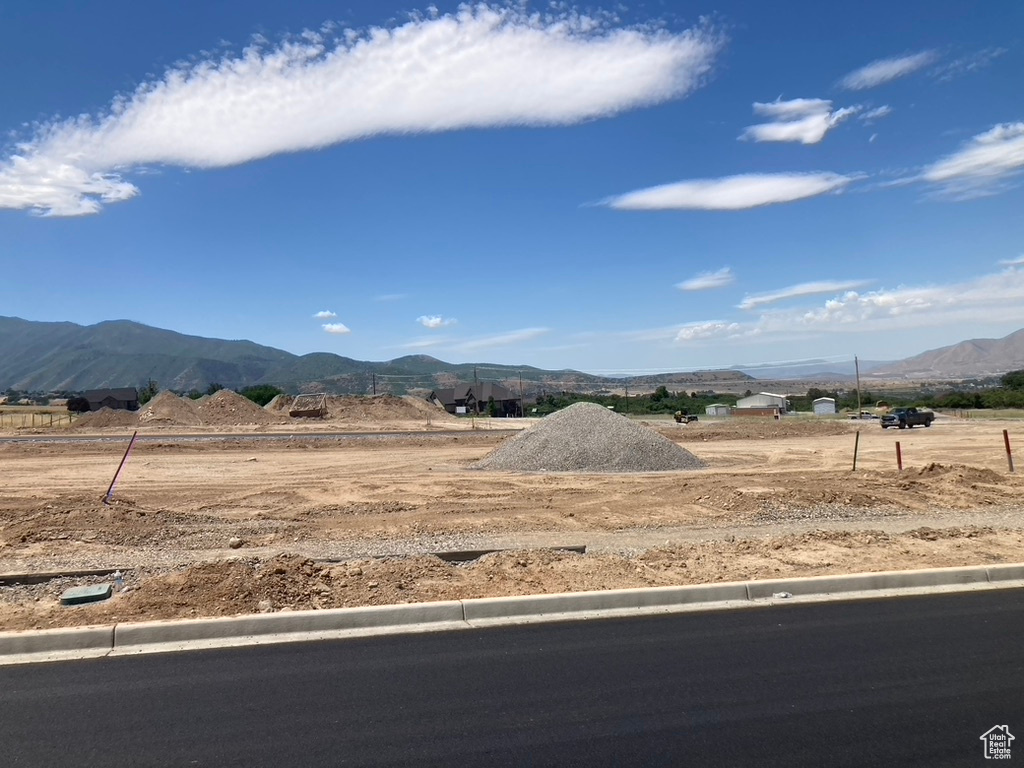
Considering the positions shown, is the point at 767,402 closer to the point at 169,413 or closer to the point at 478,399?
the point at 478,399

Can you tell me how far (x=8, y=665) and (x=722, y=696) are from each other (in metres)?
5.63

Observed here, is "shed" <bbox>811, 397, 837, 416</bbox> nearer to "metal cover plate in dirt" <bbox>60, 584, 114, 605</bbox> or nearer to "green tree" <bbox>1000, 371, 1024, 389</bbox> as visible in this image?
"green tree" <bbox>1000, 371, 1024, 389</bbox>

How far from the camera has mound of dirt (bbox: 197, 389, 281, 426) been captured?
2557 inches

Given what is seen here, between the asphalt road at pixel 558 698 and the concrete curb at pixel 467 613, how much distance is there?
0.32 m

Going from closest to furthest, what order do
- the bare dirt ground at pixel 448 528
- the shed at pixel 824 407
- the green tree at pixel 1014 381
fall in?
the bare dirt ground at pixel 448 528, the shed at pixel 824 407, the green tree at pixel 1014 381

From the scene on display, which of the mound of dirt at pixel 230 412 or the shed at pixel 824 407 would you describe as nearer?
the mound of dirt at pixel 230 412

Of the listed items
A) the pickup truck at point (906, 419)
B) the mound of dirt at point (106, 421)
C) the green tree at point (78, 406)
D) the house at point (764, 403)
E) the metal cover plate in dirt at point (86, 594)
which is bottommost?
the pickup truck at point (906, 419)

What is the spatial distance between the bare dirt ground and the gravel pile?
1147mm

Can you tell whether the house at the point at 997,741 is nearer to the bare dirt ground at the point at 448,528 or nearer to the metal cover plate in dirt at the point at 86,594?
the bare dirt ground at the point at 448,528

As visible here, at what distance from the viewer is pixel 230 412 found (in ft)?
220

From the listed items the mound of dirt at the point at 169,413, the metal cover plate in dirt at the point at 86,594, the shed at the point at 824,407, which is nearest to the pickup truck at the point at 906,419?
the shed at the point at 824,407

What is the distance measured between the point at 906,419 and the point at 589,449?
34162mm

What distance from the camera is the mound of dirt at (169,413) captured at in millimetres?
60938

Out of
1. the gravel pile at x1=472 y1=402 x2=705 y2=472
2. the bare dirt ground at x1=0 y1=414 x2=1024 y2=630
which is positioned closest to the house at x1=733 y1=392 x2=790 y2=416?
the bare dirt ground at x1=0 y1=414 x2=1024 y2=630
